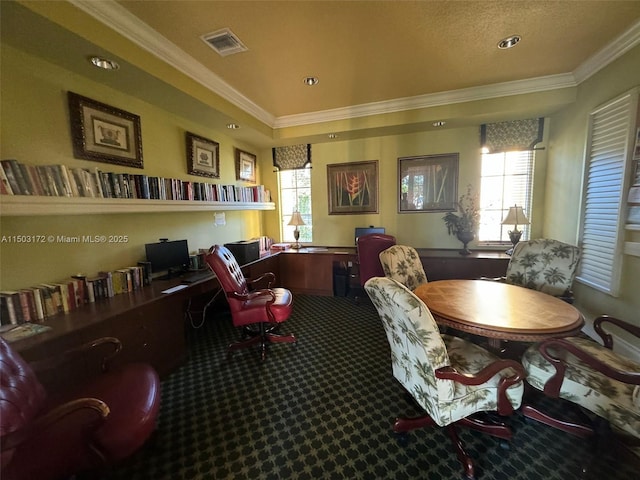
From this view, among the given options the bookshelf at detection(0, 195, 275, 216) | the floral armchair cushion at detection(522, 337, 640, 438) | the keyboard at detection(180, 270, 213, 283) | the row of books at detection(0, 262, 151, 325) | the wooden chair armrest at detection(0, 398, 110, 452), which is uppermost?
the bookshelf at detection(0, 195, 275, 216)

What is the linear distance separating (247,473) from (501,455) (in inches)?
54.4

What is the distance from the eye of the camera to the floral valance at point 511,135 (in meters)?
3.29

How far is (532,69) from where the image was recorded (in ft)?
8.48

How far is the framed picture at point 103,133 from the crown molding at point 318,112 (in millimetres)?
631

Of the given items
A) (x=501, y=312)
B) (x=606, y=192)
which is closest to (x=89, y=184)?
(x=501, y=312)

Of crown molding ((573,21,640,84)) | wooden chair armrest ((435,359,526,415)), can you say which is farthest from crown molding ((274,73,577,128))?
wooden chair armrest ((435,359,526,415))

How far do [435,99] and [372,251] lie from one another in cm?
207

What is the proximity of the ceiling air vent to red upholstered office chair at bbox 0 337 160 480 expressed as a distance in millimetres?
2328

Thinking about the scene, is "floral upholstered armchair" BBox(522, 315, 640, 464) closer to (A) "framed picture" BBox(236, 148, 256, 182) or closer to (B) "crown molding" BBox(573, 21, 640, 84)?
(B) "crown molding" BBox(573, 21, 640, 84)

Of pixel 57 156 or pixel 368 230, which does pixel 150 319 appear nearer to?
pixel 57 156

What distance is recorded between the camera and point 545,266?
7.64 feet

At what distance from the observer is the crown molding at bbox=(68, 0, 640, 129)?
172 centimetres

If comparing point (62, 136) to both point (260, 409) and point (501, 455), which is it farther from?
point (501, 455)

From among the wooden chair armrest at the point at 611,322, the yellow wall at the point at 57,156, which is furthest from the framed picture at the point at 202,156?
the wooden chair armrest at the point at 611,322
